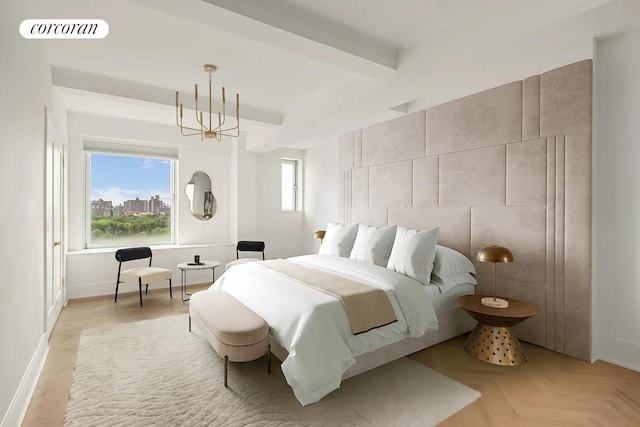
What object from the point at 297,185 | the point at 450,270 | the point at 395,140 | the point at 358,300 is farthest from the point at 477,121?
the point at 297,185

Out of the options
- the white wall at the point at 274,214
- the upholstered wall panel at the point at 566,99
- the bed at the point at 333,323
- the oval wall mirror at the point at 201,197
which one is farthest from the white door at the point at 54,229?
the upholstered wall panel at the point at 566,99

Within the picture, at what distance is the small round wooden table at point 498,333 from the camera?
2.72m

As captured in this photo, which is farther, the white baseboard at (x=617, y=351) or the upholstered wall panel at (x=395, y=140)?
the upholstered wall panel at (x=395, y=140)

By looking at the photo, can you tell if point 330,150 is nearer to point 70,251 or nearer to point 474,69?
point 474,69

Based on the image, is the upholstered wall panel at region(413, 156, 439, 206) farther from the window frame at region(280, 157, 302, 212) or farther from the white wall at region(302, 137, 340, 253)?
the window frame at region(280, 157, 302, 212)

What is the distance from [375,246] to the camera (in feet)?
11.9

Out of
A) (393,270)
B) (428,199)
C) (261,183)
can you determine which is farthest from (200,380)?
(261,183)

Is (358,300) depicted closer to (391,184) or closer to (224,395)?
(224,395)

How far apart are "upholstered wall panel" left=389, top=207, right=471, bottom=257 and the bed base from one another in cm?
71

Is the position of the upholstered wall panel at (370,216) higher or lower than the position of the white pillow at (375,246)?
higher

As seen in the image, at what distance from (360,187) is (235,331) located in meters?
3.12

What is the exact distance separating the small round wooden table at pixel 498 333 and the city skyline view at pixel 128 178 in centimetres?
503

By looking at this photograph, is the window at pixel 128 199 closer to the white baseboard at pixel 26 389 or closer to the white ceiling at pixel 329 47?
the white ceiling at pixel 329 47

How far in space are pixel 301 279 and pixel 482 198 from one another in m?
2.05
